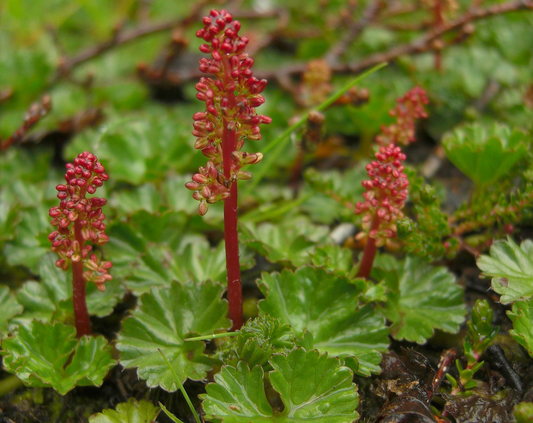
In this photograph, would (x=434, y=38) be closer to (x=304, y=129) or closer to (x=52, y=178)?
(x=304, y=129)

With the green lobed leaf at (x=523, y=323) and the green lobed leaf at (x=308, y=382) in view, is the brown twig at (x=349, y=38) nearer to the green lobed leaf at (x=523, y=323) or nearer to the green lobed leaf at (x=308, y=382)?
the green lobed leaf at (x=523, y=323)

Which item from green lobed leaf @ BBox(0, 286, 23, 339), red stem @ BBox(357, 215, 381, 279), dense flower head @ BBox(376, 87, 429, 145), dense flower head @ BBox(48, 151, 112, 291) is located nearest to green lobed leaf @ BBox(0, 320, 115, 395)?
green lobed leaf @ BBox(0, 286, 23, 339)

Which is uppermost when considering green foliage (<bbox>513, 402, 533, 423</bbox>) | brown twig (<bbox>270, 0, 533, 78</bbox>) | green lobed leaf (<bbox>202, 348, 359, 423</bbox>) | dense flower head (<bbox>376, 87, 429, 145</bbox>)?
brown twig (<bbox>270, 0, 533, 78</bbox>)

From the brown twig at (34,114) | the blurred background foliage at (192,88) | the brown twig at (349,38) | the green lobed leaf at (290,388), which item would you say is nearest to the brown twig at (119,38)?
the blurred background foliage at (192,88)

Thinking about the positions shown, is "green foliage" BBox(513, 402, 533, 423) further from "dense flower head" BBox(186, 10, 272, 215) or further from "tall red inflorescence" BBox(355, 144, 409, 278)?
"dense flower head" BBox(186, 10, 272, 215)

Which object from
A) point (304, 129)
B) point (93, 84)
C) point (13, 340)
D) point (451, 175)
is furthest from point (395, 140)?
point (93, 84)

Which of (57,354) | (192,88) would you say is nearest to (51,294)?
(57,354)
